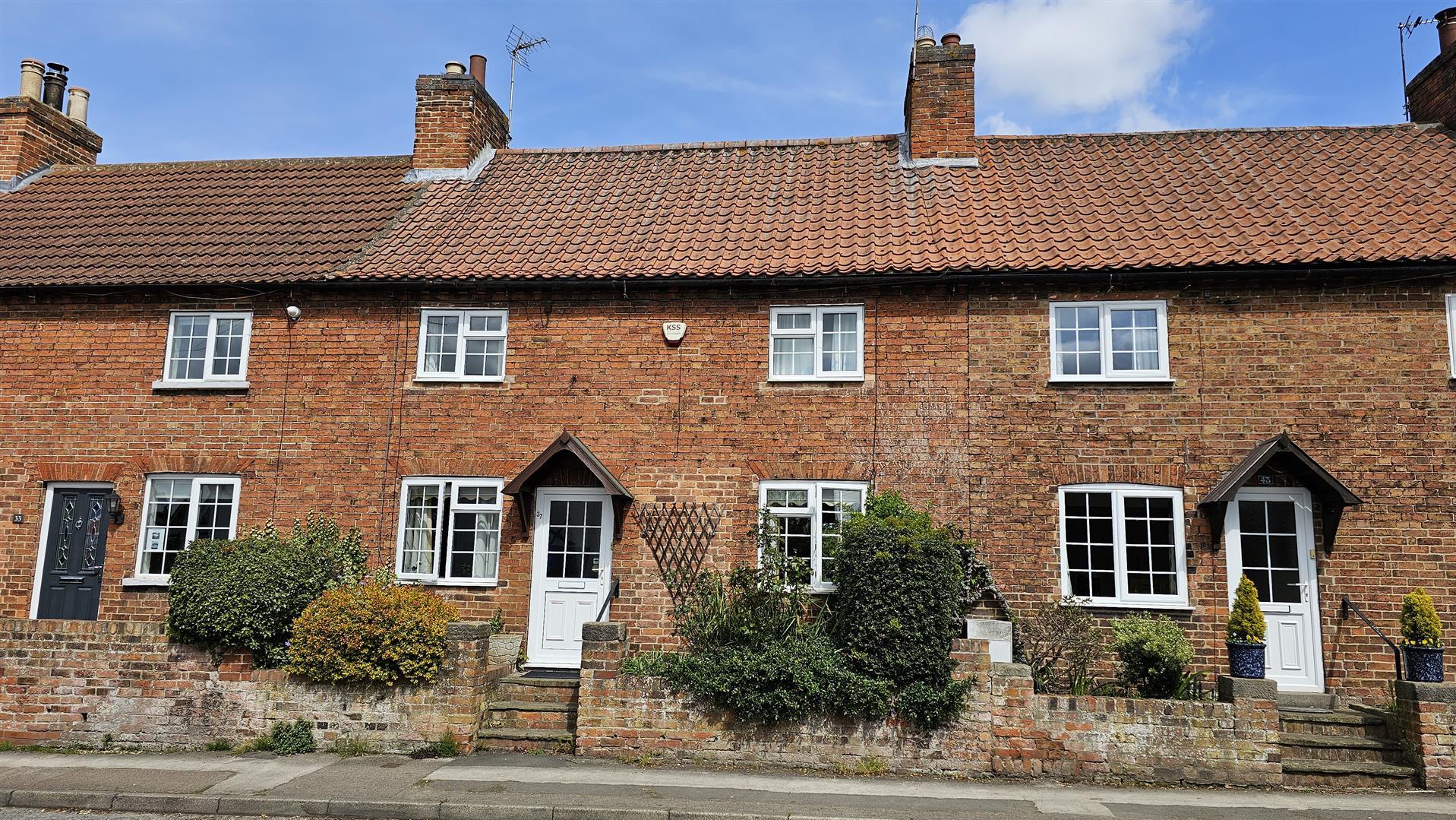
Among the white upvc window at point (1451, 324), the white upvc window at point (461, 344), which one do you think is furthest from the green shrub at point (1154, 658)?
the white upvc window at point (461, 344)

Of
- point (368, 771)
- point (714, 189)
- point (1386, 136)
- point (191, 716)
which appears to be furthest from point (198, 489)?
point (1386, 136)

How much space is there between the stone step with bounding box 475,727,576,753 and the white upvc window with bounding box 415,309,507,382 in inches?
188

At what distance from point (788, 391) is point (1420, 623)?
728cm

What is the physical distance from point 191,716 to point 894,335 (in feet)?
30.3

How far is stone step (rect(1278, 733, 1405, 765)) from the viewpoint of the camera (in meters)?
9.59

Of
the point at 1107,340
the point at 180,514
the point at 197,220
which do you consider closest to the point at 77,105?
the point at 197,220

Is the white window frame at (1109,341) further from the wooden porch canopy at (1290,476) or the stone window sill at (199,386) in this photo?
the stone window sill at (199,386)

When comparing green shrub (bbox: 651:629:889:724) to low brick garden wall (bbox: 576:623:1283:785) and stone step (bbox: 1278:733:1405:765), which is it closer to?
low brick garden wall (bbox: 576:623:1283:785)

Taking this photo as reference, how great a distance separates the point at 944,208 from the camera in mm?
13969

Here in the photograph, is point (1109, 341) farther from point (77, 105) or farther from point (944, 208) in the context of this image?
point (77, 105)

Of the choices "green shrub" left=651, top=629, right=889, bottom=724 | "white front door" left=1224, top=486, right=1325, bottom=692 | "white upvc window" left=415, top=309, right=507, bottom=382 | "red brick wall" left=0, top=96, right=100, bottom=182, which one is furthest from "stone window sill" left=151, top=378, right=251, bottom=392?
"white front door" left=1224, top=486, right=1325, bottom=692

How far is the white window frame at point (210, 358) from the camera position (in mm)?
13062

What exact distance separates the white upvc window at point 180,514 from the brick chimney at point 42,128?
7.82m

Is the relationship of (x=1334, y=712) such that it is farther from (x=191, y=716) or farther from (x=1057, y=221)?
(x=191, y=716)
